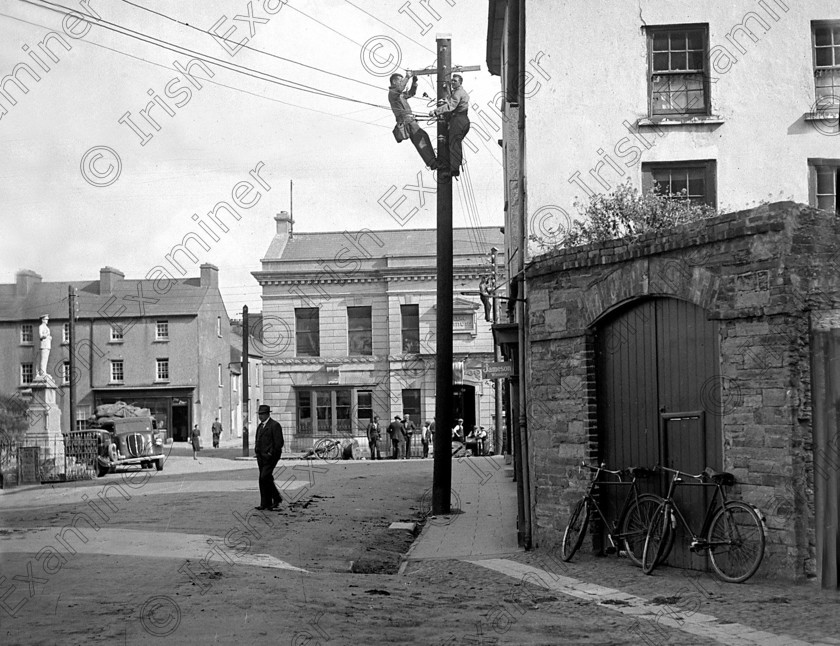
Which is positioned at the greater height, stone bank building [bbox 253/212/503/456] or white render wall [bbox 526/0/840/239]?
white render wall [bbox 526/0/840/239]

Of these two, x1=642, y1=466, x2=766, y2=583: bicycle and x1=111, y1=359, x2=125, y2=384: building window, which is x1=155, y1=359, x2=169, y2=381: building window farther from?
x1=642, y1=466, x2=766, y2=583: bicycle

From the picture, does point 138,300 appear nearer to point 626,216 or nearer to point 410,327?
point 410,327

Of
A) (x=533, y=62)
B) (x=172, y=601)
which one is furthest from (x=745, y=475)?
(x=533, y=62)

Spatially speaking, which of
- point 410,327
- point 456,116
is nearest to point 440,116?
point 456,116

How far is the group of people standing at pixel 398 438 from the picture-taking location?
1471 inches

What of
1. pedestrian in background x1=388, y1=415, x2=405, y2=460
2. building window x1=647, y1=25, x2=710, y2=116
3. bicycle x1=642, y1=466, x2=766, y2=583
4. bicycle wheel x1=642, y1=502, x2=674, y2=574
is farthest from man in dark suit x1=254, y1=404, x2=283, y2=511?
pedestrian in background x1=388, y1=415, x2=405, y2=460

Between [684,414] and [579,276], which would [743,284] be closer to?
[684,414]

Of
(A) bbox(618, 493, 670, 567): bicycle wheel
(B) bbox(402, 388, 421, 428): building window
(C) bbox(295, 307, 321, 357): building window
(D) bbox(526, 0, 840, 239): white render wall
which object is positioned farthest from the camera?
(C) bbox(295, 307, 321, 357): building window

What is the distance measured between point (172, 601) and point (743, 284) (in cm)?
590

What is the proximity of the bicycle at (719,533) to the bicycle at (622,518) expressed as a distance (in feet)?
0.94

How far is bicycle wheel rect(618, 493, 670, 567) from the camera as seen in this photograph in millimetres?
10422

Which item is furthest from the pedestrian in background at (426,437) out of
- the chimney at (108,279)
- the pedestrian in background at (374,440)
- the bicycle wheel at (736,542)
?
the bicycle wheel at (736,542)

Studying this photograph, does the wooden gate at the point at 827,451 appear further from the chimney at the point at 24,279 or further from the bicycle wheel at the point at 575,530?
the chimney at the point at 24,279

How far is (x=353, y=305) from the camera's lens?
144ft
